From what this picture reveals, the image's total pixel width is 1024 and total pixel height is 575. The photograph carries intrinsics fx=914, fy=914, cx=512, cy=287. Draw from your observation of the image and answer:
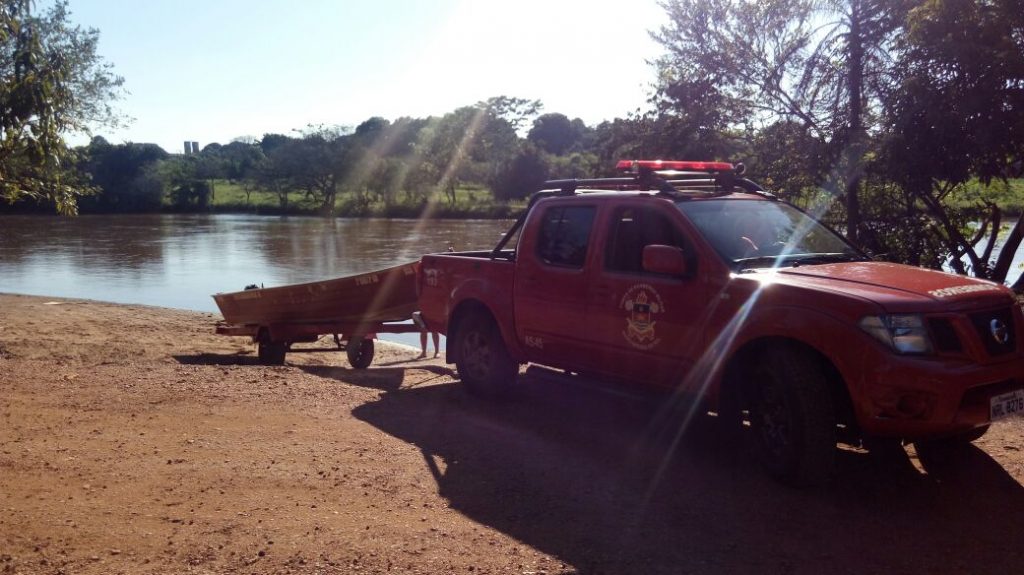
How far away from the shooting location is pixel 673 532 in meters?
4.61

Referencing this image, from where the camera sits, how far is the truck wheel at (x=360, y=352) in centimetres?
1178

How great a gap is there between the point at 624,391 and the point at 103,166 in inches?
3322

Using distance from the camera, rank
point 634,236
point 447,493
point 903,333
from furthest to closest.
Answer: point 634,236 < point 447,493 < point 903,333

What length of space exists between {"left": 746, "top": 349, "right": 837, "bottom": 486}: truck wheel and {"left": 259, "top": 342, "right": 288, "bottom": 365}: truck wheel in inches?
315

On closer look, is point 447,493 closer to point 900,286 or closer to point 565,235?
point 565,235

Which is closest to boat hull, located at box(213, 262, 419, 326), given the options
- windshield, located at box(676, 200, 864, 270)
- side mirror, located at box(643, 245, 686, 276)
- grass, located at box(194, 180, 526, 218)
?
windshield, located at box(676, 200, 864, 270)

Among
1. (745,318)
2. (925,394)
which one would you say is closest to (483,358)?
(745,318)

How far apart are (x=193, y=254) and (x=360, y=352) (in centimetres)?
2753

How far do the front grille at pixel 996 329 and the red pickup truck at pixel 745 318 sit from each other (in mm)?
12

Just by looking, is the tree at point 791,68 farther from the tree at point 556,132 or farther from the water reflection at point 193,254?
the tree at point 556,132

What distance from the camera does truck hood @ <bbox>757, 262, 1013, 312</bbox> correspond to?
4812mm

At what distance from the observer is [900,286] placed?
16.6ft

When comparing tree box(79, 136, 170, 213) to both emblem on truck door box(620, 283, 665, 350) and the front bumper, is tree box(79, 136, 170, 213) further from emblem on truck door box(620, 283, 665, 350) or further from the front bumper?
the front bumper

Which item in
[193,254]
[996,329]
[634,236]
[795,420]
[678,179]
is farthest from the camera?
[193,254]
